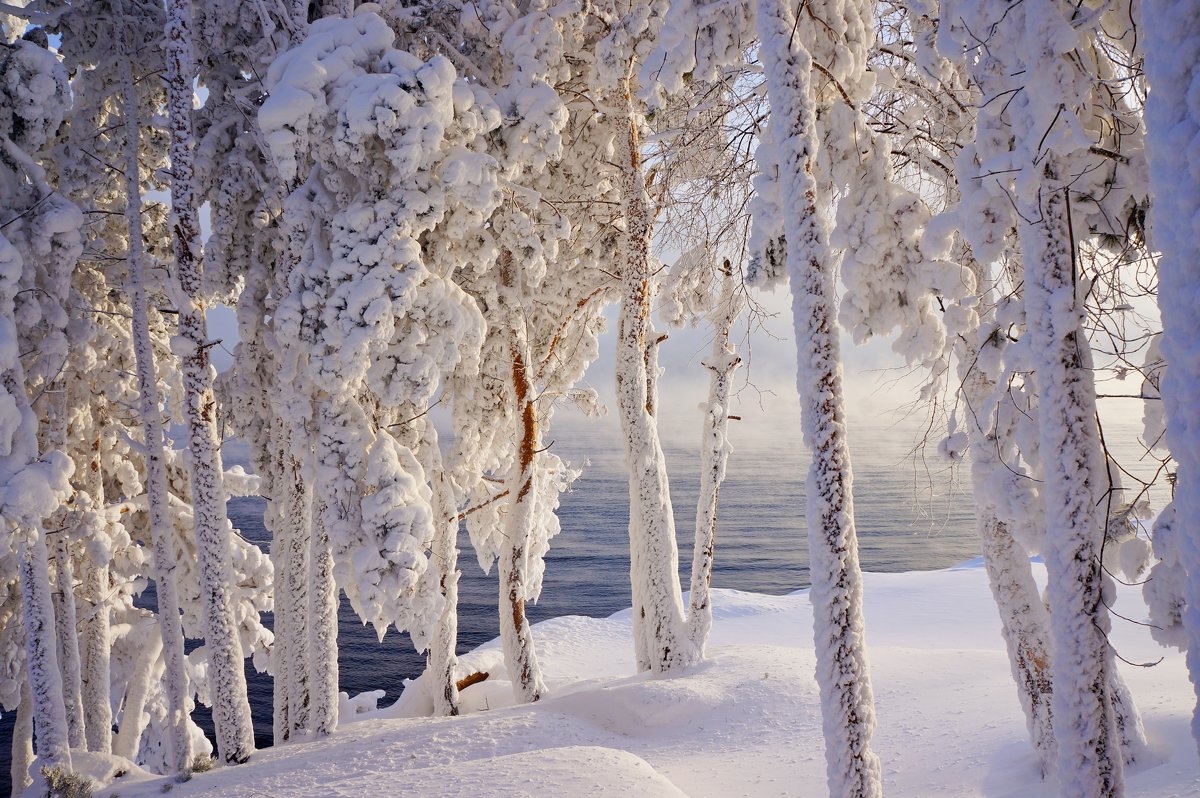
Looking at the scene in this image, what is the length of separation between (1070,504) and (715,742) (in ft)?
19.8

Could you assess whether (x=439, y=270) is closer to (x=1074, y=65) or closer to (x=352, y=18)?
(x=352, y=18)

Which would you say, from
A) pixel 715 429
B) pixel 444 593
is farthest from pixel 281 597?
pixel 715 429

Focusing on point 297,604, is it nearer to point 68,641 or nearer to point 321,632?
point 321,632

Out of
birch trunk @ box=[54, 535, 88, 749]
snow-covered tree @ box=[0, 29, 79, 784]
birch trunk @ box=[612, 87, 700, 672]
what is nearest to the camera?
snow-covered tree @ box=[0, 29, 79, 784]

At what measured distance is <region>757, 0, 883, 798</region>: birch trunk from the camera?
17.4 feet

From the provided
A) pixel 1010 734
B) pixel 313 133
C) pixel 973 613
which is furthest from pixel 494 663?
pixel 973 613

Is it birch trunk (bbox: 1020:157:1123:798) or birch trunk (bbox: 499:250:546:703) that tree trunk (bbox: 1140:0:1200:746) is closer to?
birch trunk (bbox: 1020:157:1123:798)

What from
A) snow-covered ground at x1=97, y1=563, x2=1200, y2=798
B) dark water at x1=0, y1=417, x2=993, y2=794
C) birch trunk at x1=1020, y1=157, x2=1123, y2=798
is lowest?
dark water at x1=0, y1=417, x2=993, y2=794

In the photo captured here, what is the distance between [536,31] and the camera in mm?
9500

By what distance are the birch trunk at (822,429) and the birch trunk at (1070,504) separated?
1.32m

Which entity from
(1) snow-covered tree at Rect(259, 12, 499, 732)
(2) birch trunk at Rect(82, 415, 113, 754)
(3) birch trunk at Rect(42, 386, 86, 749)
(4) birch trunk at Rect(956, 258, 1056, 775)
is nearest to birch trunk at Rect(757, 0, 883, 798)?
(4) birch trunk at Rect(956, 258, 1056, 775)

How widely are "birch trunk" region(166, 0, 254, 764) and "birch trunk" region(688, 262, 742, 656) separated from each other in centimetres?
657

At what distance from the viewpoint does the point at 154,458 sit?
371 inches

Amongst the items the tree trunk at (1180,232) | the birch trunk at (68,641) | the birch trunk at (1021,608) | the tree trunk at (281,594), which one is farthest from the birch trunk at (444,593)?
the tree trunk at (1180,232)
